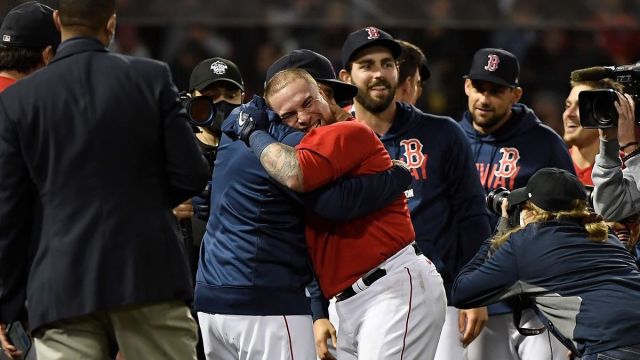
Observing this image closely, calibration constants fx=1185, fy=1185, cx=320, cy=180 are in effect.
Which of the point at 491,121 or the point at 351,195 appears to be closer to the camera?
the point at 351,195

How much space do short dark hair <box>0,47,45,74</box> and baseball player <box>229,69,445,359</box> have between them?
767 millimetres

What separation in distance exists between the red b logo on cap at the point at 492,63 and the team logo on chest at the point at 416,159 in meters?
0.76

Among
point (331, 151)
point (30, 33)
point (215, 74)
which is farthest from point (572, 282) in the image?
point (30, 33)

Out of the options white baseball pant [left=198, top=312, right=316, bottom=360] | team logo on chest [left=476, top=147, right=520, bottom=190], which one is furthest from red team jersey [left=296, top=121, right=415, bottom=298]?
team logo on chest [left=476, top=147, right=520, bottom=190]

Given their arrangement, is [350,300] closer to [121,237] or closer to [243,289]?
[243,289]

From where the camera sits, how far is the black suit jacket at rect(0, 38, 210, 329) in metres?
3.21

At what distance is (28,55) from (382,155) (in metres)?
1.25

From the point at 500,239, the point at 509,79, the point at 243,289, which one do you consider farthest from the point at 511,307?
the point at 243,289

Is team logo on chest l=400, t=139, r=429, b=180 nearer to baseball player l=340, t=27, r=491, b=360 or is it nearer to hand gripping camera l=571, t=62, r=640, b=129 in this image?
baseball player l=340, t=27, r=491, b=360

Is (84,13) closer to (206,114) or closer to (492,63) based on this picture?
(206,114)

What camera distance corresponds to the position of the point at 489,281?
4328 millimetres

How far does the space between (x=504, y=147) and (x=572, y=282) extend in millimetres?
1251

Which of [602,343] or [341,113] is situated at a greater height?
[341,113]

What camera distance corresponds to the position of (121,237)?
3217 mm
